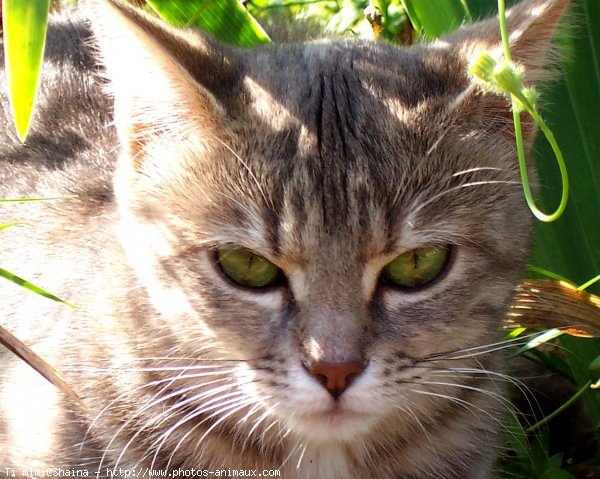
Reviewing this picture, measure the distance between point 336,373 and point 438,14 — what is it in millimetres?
1025

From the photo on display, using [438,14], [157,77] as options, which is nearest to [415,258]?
[157,77]

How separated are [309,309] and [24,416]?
746mm

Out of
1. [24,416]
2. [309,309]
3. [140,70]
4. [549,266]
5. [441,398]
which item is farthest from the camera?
[549,266]

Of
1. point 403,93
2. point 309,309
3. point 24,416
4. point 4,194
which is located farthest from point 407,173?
point 4,194

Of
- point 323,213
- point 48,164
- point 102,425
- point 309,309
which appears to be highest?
point 48,164

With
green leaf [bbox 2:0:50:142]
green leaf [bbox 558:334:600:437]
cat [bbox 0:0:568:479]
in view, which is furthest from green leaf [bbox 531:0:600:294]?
green leaf [bbox 2:0:50:142]

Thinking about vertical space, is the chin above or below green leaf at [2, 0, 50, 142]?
below

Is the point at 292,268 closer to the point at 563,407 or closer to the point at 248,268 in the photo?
the point at 248,268

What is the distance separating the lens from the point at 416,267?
4.83 ft

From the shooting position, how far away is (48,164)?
2086 mm

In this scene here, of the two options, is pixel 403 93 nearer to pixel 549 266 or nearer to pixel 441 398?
pixel 441 398

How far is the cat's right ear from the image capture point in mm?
1410

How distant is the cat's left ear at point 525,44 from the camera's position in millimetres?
1429

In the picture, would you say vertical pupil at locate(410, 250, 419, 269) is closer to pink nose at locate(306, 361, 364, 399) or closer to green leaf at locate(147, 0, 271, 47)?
pink nose at locate(306, 361, 364, 399)
